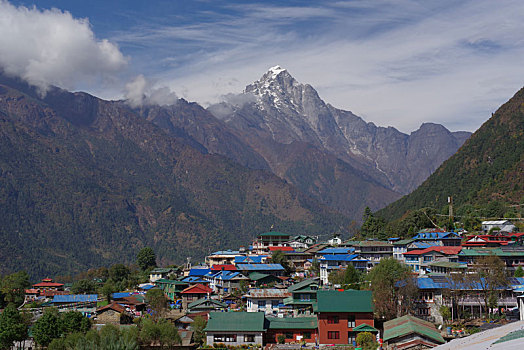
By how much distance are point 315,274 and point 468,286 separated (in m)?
42.8

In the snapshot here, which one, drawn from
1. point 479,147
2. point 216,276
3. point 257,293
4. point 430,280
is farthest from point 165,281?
point 479,147

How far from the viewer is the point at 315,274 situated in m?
110

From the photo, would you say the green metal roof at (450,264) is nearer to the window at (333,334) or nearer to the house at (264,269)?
the window at (333,334)

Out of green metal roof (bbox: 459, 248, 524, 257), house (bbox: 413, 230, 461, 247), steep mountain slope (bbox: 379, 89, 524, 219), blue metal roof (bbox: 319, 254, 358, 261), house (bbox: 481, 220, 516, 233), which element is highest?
steep mountain slope (bbox: 379, 89, 524, 219)

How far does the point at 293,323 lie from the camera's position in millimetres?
70125

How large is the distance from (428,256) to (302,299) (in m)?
23.5

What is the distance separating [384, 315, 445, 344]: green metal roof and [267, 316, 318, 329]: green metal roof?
371 inches

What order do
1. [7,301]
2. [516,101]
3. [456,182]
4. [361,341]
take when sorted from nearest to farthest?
1. [361,341]
2. [7,301]
3. [456,182]
4. [516,101]

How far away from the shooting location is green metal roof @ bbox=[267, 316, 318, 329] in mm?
69062

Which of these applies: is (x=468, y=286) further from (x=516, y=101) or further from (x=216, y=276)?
(x=516, y=101)

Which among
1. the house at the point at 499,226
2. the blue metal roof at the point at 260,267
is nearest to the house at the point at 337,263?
the blue metal roof at the point at 260,267

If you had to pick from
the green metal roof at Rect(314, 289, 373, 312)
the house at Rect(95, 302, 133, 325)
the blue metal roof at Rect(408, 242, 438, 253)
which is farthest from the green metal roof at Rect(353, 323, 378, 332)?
the blue metal roof at Rect(408, 242, 438, 253)

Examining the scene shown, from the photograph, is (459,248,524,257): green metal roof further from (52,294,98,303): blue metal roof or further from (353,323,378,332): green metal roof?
(52,294,98,303): blue metal roof

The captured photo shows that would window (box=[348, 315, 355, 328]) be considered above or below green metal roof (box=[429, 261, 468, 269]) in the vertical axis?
below
